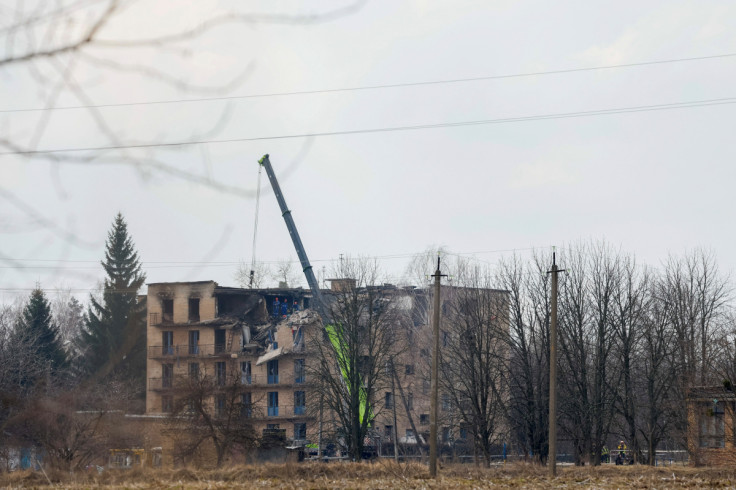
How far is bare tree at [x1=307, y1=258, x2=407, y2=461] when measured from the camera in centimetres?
4743

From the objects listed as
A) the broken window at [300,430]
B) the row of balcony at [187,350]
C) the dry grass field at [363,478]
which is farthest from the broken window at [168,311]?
the dry grass field at [363,478]

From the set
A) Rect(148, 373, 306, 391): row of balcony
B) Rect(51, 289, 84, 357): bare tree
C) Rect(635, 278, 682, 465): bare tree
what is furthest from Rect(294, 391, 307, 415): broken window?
Rect(635, 278, 682, 465): bare tree

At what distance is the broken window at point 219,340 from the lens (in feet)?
216

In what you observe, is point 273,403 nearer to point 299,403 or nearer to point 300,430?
point 299,403

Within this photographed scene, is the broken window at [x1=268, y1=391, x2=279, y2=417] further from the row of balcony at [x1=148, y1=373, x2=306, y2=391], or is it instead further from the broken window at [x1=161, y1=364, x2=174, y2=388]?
the broken window at [x1=161, y1=364, x2=174, y2=388]

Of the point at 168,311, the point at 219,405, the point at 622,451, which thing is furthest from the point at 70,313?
the point at 168,311

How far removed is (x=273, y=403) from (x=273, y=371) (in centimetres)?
257

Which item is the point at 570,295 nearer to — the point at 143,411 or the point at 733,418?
Result: the point at 733,418

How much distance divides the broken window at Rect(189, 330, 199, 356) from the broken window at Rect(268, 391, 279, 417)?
7.60m

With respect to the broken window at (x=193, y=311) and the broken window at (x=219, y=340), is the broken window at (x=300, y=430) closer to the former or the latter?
the broken window at (x=219, y=340)

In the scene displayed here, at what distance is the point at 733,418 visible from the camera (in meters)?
33.6

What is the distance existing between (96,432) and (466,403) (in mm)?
23771

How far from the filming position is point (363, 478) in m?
28.8

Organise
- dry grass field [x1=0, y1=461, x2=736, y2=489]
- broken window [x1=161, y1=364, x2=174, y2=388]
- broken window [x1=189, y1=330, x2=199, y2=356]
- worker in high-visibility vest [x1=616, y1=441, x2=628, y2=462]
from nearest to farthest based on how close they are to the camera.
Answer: dry grass field [x1=0, y1=461, x2=736, y2=489], worker in high-visibility vest [x1=616, y1=441, x2=628, y2=462], broken window [x1=161, y1=364, x2=174, y2=388], broken window [x1=189, y1=330, x2=199, y2=356]
